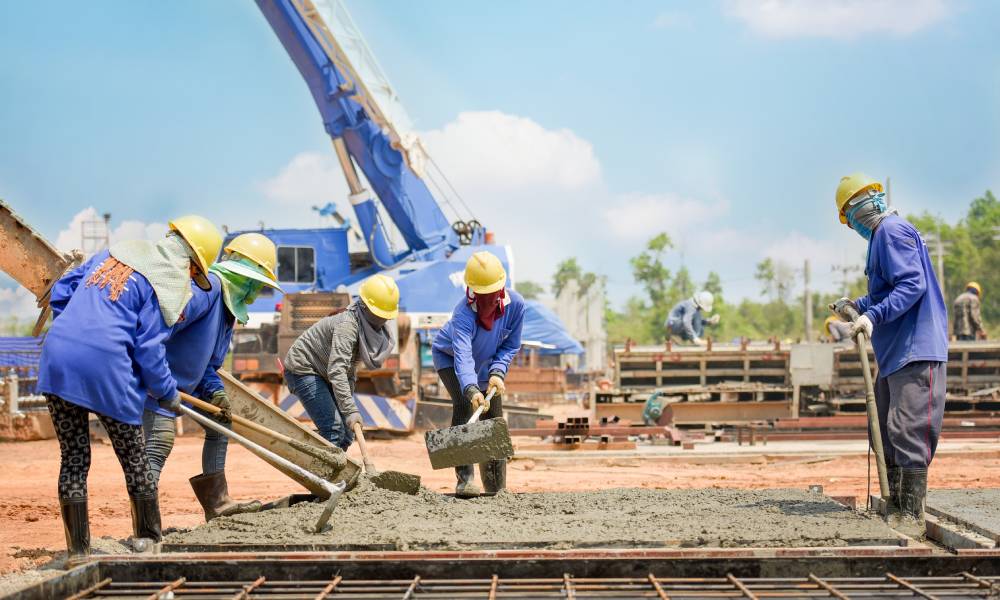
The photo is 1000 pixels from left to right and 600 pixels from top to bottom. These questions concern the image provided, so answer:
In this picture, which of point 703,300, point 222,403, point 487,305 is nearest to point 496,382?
point 487,305

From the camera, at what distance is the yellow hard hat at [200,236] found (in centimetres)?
457

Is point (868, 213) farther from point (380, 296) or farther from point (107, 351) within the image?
point (107, 351)

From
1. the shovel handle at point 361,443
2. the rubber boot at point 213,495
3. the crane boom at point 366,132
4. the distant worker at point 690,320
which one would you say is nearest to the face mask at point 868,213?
the shovel handle at point 361,443

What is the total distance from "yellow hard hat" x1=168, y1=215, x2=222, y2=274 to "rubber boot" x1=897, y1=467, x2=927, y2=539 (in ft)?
11.5

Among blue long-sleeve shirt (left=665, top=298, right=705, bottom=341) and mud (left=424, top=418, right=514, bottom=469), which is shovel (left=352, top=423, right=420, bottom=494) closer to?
mud (left=424, top=418, right=514, bottom=469)

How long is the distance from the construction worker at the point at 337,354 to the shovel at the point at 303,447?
56 cm

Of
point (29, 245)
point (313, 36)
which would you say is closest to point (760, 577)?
point (29, 245)

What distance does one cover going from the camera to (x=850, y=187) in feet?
16.7

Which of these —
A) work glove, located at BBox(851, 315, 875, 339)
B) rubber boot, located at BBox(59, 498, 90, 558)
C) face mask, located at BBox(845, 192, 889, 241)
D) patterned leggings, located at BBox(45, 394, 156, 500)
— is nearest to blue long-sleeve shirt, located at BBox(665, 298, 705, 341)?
face mask, located at BBox(845, 192, 889, 241)

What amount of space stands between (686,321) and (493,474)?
359 inches

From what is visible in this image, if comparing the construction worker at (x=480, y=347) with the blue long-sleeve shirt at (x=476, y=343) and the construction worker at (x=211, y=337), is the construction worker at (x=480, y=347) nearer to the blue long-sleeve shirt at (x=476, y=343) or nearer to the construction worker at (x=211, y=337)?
the blue long-sleeve shirt at (x=476, y=343)

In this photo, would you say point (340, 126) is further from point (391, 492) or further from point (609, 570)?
point (609, 570)

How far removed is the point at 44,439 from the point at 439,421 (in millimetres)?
5497

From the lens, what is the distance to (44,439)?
1373 centimetres
